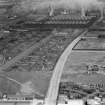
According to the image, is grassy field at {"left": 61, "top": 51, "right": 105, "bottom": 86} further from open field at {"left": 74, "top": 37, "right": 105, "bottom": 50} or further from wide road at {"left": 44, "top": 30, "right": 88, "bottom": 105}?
open field at {"left": 74, "top": 37, "right": 105, "bottom": 50}

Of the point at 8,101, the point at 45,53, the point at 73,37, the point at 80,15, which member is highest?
the point at 80,15

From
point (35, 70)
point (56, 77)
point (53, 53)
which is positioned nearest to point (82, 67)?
point (56, 77)

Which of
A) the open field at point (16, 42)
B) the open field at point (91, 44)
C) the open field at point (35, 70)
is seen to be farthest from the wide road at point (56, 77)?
the open field at point (16, 42)

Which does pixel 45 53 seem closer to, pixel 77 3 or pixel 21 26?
pixel 21 26

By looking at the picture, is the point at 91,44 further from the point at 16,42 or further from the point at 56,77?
the point at 56,77

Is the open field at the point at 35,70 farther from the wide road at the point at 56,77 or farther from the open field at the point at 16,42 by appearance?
the open field at the point at 16,42

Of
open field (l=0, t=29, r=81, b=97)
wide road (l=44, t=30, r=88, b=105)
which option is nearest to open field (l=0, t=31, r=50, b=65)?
open field (l=0, t=29, r=81, b=97)

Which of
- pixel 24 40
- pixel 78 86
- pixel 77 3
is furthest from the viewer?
pixel 77 3

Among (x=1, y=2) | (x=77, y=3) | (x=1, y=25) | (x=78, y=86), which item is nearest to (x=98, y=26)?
(x=77, y=3)

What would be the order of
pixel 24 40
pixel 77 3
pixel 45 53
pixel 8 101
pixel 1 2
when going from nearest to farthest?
pixel 8 101, pixel 45 53, pixel 24 40, pixel 77 3, pixel 1 2
